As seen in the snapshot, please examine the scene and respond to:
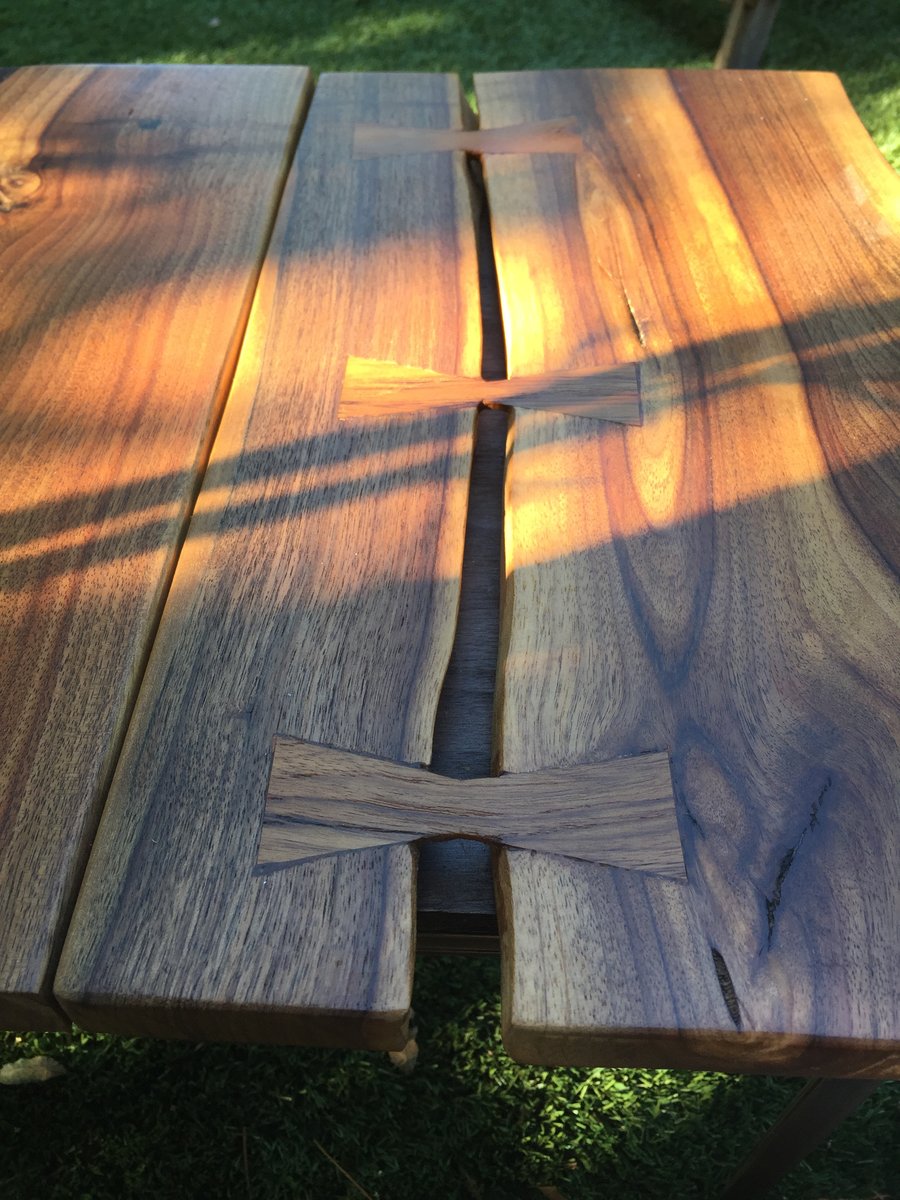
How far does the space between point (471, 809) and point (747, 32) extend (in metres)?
2.68

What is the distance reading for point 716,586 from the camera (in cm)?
77

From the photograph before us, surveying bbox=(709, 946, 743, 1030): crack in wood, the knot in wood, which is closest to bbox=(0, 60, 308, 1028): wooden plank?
the knot in wood

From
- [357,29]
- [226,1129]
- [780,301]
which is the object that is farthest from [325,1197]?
[357,29]

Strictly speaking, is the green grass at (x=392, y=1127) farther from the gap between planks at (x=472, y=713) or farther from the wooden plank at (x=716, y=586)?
the wooden plank at (x=716, y=586)

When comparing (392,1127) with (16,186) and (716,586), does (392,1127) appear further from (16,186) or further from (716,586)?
(16,186)

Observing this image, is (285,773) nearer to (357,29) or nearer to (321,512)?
(321,512)

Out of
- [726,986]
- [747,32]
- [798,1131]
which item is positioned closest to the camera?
[726,986]

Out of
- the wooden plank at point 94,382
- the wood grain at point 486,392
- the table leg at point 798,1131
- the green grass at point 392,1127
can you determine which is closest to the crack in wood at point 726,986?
the table leg at point 798,1131

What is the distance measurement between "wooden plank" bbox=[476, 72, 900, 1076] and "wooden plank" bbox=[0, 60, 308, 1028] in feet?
0.88

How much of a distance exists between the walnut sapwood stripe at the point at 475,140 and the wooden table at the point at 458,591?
16 mm

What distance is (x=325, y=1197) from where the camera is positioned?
1159 mm

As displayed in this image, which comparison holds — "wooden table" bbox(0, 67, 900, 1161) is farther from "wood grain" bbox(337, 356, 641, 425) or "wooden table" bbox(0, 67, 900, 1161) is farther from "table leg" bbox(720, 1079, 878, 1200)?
"table leg" bbox(720, 1079, 878, 1200)

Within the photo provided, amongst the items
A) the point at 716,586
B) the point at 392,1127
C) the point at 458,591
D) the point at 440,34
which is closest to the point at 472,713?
the point at 458,591

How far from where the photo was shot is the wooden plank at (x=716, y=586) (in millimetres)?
578
